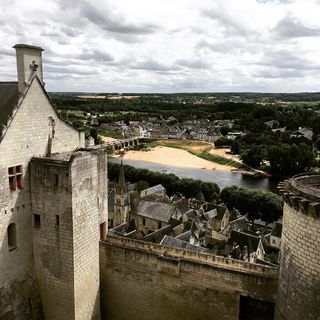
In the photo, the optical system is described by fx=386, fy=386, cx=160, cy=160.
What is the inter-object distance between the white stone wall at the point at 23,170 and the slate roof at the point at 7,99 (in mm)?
571

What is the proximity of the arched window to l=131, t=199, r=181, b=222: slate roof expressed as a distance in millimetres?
32932

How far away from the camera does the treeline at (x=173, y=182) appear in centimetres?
6234

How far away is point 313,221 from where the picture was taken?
472 inches

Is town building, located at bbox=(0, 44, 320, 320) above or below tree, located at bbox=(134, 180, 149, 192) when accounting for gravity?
above

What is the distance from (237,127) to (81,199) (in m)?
151

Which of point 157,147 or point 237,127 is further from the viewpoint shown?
point 237,127

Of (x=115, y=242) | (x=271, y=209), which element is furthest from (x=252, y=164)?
(x=115, y=242)

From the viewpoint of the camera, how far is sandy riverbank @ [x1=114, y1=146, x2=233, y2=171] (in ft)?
350

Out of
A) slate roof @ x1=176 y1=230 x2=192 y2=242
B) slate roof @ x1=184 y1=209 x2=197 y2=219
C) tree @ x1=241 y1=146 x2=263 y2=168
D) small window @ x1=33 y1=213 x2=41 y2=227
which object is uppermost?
small window @ x1=33 y1=213 x2=41 y2=227

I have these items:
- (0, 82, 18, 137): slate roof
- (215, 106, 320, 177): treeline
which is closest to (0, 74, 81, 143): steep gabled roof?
(0, 82, 18, 137): slate roof

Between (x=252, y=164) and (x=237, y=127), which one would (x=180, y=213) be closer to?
(x=252, y=164)

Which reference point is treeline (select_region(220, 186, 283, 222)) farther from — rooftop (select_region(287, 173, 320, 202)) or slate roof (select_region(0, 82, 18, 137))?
slate roof (select_region(0, 82, 18, 137))

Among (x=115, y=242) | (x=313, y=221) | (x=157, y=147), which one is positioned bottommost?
(x=157, y=147)

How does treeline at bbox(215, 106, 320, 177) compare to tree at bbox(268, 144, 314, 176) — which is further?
treeline at bbox(215, 106, 320, 177)
